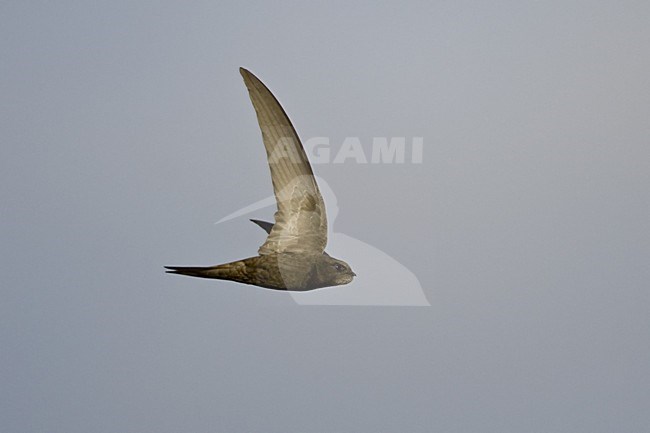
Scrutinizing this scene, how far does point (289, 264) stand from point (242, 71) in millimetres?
1211

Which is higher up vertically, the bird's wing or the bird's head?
the bird's wing

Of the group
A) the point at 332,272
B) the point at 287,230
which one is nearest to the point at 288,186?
the point at 287,230

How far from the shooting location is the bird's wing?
203 inches

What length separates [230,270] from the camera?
17.1 ft

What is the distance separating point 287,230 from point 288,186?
0.28 m

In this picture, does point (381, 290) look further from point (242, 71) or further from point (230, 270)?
point (242, 71)

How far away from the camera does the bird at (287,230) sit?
5180mm

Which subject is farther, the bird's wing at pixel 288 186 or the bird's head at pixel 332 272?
the bird's head at pixel 332 272

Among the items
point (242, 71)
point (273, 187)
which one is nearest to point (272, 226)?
point (273, 187)

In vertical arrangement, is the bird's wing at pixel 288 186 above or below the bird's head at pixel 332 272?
above

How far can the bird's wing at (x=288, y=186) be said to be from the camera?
516cm

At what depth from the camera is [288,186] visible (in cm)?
533

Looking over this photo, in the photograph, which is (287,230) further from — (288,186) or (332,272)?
(332,272)

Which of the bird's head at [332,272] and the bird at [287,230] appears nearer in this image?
the bird at [287,230]
